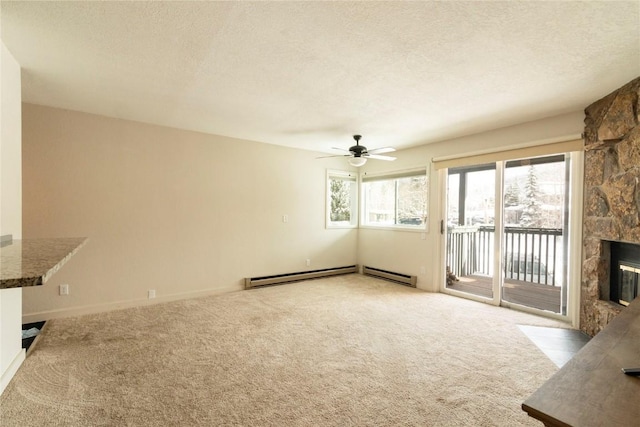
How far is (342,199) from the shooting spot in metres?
6.07

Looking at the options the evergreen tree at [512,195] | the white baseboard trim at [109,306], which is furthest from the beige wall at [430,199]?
the white baseboard trim at [109,306]

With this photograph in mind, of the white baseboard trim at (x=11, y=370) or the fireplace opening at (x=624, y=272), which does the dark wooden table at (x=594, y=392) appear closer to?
the fireplace opening at (x=624, y=272)

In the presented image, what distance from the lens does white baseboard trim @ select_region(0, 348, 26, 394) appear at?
81.3 inches

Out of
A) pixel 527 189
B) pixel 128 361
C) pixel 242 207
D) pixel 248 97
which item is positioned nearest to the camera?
pixel 128 361

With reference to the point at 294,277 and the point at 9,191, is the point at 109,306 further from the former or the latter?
the point at 294,277

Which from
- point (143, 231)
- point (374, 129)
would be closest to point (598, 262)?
point (374, 129)

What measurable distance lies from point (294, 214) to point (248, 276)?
4.45ft

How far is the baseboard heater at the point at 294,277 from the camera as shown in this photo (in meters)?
4.82

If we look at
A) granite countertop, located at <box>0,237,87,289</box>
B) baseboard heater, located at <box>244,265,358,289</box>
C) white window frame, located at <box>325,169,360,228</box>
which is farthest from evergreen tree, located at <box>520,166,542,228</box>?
granite countertop, located at <box>0,237,87,289</box>

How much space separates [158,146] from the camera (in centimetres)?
402

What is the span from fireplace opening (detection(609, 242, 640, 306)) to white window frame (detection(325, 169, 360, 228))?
3.91 m

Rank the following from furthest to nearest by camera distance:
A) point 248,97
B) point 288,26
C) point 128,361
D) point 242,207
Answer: point 242,207 → point 248,97 → point 128,361 → point 288,26

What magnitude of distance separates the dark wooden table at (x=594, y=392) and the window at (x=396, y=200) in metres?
4.02

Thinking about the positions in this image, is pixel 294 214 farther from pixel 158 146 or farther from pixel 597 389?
pixel 597 389
